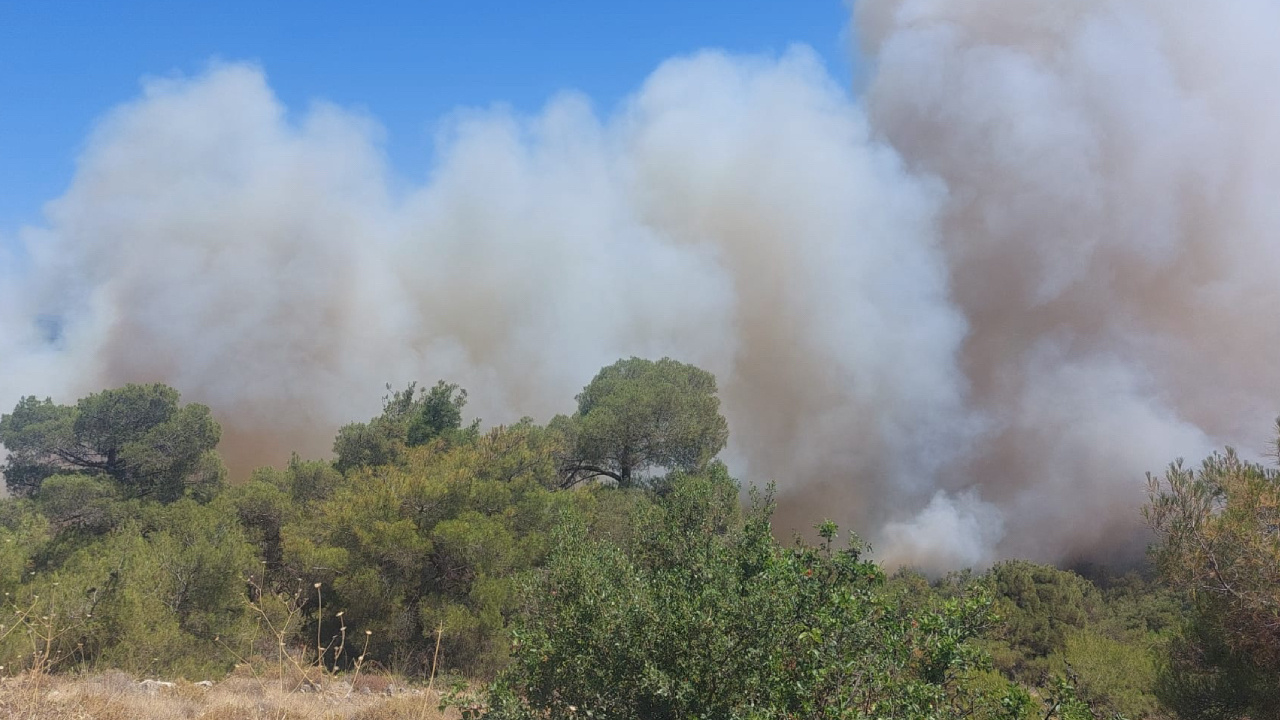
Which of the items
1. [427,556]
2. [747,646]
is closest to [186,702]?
[747,646]

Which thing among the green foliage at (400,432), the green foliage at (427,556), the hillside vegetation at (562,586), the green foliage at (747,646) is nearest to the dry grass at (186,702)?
the hillside vegetation at (562,586)

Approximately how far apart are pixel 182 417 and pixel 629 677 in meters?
15.6

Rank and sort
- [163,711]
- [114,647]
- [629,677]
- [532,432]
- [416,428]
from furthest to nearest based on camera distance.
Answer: [416,428]
[532,432]
[114,647]
[163,711]
[629,677]

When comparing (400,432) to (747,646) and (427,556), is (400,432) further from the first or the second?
(747,646)

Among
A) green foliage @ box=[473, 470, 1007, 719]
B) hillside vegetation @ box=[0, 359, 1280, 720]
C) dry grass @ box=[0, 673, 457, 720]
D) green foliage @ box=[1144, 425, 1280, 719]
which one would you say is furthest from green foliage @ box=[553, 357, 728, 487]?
green foliage @ box=[473, 470, 1007, 719]

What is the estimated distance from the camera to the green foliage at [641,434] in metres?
16.6

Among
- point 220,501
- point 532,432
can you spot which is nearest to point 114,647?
point 220,501

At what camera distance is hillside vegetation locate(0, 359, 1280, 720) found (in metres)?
3.06

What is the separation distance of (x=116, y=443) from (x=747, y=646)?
16.4 meters

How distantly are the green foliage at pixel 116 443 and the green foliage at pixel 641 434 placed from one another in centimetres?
765

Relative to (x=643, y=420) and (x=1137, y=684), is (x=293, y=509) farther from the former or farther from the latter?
(x=1137, y=684)

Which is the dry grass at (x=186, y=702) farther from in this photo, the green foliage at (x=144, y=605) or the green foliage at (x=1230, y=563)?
the green foliage at (x=1230, y=563)

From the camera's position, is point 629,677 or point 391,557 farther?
point 391,557

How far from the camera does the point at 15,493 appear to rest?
1561 centimetres
